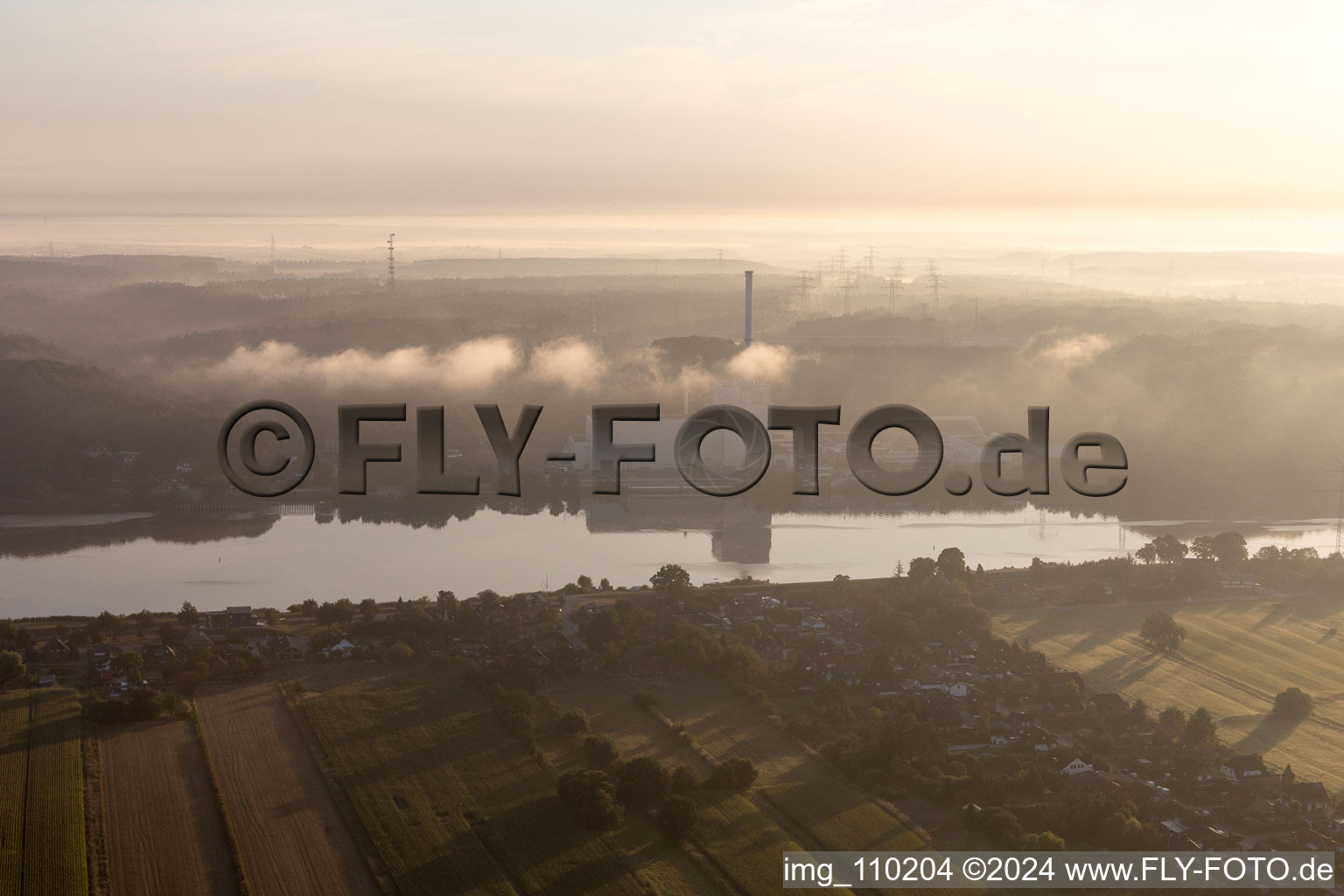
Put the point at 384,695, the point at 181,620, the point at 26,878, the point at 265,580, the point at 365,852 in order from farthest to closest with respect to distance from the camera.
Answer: the point at 265,580 < the point at 181,620 < the point at 384,695 < the point at 365,852 < the point at 26,878

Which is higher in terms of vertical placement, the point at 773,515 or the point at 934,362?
the point at 934,362

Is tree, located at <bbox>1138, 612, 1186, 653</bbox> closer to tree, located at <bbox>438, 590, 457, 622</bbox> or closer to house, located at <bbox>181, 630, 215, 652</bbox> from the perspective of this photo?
A: tree, located at <bbox>438, 590, 457, 622</bbox>

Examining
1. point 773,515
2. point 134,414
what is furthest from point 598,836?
point 134,414

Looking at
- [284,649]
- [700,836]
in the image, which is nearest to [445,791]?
[700,836]

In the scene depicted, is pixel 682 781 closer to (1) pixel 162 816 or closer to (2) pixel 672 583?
(1) pixel 162 816

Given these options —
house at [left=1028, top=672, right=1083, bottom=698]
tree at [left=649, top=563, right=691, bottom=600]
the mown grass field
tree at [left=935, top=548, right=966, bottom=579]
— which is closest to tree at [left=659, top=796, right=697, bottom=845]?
the mown grass field

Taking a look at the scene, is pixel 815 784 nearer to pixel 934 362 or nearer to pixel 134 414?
pixel 134 414

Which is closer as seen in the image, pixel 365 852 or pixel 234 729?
pixel 365 852

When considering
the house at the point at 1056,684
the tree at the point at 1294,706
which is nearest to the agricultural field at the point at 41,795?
the house at the point at 1056,684
